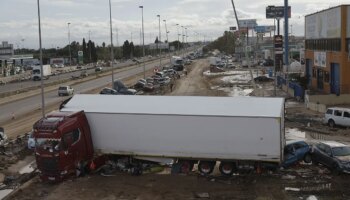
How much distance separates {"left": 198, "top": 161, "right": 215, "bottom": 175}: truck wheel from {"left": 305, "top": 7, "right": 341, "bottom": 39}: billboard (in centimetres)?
3310

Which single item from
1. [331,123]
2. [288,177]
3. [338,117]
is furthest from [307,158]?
[331,123]

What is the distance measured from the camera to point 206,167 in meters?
22.2

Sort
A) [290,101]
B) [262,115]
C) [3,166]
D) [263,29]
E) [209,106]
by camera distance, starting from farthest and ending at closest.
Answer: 1. [263,29]
2. [290,101]
3. [3,166]
4. [209,106]
5. [262,115]

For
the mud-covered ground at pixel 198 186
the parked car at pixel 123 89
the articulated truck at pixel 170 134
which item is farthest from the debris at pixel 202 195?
the parked car at pixel 123 89

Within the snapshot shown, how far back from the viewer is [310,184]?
20.4 metres

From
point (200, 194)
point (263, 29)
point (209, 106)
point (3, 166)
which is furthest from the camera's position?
point (263, 29)

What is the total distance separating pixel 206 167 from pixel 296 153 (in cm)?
426

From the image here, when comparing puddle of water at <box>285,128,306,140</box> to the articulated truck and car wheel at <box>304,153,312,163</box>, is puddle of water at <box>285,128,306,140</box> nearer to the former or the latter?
car wheel at <box>304,153,312,163</box>

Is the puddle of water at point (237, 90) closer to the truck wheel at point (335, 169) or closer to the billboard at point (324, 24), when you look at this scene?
the billboard at point (324, 24)

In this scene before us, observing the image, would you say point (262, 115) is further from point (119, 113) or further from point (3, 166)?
point (3, 166)

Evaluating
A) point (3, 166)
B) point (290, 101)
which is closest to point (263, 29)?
point (290, 101)

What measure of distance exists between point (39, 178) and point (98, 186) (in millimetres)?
3273

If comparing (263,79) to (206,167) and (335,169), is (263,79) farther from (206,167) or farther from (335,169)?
(206,167)

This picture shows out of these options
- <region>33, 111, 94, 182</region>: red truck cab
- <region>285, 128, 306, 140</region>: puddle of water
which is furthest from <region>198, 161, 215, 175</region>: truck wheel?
<region>285, 128, 306, 140</region>: puddle of water
